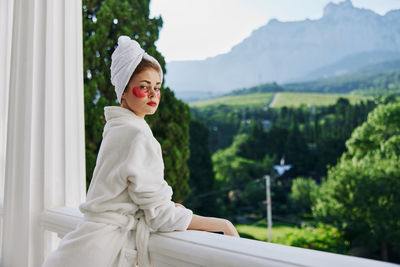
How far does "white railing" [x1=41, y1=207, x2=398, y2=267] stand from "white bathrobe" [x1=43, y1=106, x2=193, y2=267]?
0.09ft

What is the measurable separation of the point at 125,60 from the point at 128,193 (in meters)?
0.27

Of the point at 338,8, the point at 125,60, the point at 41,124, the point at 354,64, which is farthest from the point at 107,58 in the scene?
the point at 338,8

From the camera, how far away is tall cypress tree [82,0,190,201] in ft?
11.8

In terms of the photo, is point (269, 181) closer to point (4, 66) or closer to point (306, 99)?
point (306, 99)

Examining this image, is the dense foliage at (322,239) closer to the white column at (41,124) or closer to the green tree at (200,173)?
the green tree at (200,173)

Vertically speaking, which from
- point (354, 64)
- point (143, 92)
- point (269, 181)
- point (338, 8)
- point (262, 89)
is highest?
point (338, 8)

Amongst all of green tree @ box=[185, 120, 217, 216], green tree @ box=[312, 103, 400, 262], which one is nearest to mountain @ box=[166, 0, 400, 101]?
green tree @ box=[185, 120, 217, 216]

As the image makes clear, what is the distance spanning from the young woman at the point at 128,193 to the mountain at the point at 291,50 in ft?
25.9

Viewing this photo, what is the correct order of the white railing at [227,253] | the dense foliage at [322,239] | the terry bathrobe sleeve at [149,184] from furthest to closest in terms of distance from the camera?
1. the dense foliage at [322,239]
2. the terry bathrobe sleeve at [149,184]
3. the white railing at [227,253]

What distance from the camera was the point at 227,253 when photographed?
0.64 metres

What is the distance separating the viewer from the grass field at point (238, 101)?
8.77 metres

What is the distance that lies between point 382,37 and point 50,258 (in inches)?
370

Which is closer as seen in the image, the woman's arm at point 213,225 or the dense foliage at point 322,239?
the woman's arm at point 213,225

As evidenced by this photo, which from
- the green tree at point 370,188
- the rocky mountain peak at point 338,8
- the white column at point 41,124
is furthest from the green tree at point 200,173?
the white column at point 41,124
